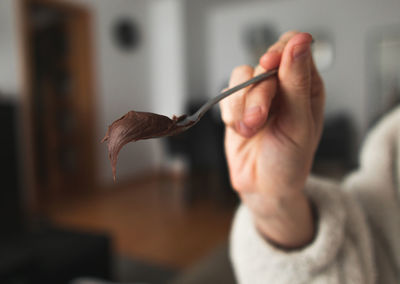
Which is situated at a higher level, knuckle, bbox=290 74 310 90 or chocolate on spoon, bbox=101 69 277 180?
knuckle, bbox=290 74 310 90

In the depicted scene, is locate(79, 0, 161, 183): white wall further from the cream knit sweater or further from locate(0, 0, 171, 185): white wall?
the cream knit sweater

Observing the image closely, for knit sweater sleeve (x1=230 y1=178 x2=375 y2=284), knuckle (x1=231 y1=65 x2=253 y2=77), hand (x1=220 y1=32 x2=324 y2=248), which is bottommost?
knit sweater sleeve (x1=230 y1=178 x2=375 y2=284)

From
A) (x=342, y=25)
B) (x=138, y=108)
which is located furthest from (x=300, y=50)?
(x=342, y=25)

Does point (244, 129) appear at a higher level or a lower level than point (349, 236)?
higher

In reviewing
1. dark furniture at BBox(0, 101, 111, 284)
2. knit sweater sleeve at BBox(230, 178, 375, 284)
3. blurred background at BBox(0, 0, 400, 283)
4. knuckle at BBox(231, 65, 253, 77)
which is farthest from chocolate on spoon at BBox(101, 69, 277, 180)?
dark furniture at BBox(0, 101, 111, 284)

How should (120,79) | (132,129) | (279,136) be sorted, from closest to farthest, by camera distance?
1. (132,129)
2. (279,136)
3. (120,79)

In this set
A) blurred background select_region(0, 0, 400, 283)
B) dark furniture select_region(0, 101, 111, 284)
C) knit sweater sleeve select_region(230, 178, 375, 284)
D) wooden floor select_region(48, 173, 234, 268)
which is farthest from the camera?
wooden floor select_region(48, 173, 234, 268)

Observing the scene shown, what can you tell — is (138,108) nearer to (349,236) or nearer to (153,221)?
(153,221)

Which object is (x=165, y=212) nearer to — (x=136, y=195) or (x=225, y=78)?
(x=136, y=195)

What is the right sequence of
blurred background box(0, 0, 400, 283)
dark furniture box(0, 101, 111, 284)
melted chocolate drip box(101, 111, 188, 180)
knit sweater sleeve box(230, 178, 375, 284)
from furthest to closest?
blurred background box(0, 0, 400, 283)
dark furniture box(0, 101, 111, 284)
knit sweater sleeve box(230, 178, 375, 284)
melted chocolate drip box(101, 111, 188, 180)
